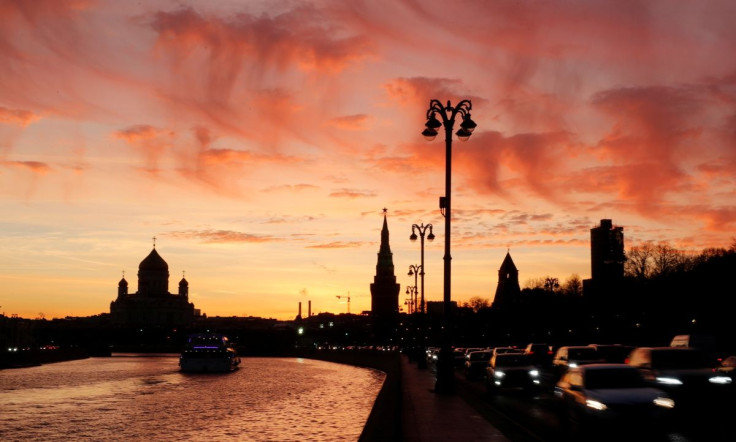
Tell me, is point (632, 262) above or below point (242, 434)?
above

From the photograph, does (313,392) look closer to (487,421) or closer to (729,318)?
(487,421)

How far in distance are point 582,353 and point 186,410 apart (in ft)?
52.3

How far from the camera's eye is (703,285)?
8912 centimetres

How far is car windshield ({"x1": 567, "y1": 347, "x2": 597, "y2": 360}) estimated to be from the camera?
112ft

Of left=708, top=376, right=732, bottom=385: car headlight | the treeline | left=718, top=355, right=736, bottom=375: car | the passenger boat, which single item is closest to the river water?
left=708, top=376, right=732, bottom=385: car headlight

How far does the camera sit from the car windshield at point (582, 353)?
112ft

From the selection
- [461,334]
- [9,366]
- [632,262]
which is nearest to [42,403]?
[9,366]

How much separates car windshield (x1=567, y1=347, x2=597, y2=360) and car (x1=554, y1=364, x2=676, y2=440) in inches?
632

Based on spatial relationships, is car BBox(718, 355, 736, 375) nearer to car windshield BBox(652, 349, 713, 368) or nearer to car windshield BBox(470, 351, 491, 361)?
car windshield BBox(652, 349, 713, 368)

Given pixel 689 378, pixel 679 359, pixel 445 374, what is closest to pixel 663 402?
pixel 689 378

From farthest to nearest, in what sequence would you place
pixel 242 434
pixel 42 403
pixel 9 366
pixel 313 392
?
1. pixel 9 366
2. pixel 313 392
3. pixel 42 403
4. pixel 242 434

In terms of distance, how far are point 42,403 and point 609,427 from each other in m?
22.4

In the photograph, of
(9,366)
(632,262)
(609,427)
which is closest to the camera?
(609,427)

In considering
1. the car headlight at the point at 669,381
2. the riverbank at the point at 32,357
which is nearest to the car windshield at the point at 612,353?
the car headlight at the point at 669,381
